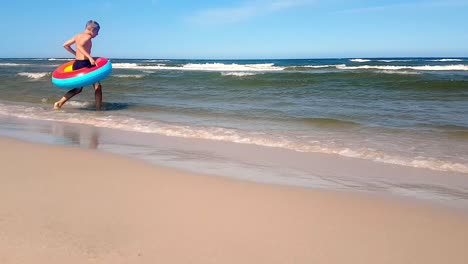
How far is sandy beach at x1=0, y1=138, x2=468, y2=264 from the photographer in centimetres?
196

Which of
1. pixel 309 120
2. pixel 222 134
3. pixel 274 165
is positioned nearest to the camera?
pixel 274 165

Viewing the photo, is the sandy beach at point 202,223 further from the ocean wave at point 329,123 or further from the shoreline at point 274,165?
the ocean wave at point 329,123

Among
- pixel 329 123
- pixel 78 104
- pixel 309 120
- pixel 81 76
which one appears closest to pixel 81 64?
pixel 81 76

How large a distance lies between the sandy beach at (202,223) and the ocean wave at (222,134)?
1.44 m

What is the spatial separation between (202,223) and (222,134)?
3246mm

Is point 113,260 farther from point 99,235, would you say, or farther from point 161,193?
point 161,193

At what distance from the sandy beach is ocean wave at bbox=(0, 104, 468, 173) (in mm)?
1435

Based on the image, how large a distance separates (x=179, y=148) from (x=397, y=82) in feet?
40.7

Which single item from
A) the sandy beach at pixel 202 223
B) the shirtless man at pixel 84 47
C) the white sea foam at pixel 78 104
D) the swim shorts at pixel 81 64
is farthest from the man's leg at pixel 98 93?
the sandy beach at pixel 202 223

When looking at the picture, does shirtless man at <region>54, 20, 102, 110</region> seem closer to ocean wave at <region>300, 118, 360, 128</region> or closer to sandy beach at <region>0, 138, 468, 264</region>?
ocean wave at <region>300, 118, 360, 128</region>

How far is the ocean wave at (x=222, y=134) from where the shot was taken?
409 centimetres

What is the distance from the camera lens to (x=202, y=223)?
2.31 metres

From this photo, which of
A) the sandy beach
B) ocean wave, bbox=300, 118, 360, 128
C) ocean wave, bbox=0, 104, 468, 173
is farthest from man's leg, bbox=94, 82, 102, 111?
the sandy beach

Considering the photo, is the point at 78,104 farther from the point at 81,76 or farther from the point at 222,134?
the point at 222,134
